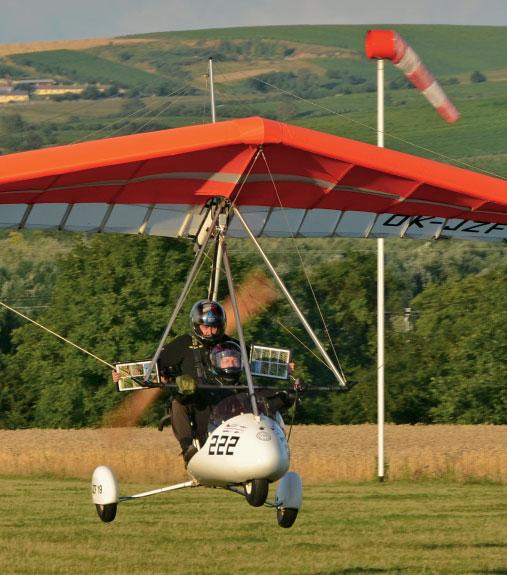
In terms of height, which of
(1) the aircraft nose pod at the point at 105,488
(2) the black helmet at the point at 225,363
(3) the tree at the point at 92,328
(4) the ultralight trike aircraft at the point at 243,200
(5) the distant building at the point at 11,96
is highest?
(5) the distant building at the point at 11,96

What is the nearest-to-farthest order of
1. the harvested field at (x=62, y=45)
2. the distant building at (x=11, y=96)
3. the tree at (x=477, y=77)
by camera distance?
the tree at (x=477, y=77)
the distant building at (x=11, y=96)
the harvested field at (x=62, y=45)

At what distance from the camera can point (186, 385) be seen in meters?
10.1

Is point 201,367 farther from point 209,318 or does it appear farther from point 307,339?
point 307,339

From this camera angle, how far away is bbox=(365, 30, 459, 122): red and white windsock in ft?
58.4

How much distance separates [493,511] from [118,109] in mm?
77038

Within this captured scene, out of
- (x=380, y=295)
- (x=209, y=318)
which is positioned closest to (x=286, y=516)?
(x=209, y=318)

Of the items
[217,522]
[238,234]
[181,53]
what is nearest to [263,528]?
[217,522]

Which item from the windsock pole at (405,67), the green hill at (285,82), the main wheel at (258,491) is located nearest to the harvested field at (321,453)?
the windsock pole at (405,67)

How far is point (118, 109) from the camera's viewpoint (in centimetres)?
9600

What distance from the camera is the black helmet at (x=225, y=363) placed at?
10.5m

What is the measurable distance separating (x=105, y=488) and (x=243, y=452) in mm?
1870

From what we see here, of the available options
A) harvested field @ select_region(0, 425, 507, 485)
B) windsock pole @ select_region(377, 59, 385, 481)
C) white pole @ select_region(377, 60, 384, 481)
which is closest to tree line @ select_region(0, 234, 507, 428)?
harvested field @ select_region(0, 425, 507, 485)

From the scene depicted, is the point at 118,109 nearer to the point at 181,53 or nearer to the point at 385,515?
the point at 181,53

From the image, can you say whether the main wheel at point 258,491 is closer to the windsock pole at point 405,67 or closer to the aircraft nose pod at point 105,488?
the aircraft nose pod at point 105,488
